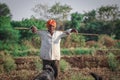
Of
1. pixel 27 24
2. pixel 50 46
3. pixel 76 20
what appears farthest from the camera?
pixel 76 20

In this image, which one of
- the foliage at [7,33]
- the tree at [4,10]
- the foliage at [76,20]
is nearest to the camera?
the foliage at [7,33]

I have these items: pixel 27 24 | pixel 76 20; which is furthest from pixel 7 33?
pixel 76 20

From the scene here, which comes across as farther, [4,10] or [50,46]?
[4,10]

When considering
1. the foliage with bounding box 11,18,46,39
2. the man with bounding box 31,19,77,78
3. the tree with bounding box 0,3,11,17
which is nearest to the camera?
the man with bounding box 31,19,77,78

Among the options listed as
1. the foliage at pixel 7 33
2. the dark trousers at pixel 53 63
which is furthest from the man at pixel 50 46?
the foliage at pixel 7 33

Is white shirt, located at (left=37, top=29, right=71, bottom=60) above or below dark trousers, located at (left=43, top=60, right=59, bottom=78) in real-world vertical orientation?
above

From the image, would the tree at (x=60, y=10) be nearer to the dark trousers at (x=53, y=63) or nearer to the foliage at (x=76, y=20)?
the foliage at (x=76, y=20)

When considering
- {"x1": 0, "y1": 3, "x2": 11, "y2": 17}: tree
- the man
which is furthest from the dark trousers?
{"x1": 0, "y1": 3, "x2": 11, "y2": 17}: tree

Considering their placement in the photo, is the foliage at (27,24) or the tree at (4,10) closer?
the foliage at (27,24)

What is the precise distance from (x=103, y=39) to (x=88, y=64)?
730 cm

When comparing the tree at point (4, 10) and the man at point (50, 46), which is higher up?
the tree at point (4, 10)

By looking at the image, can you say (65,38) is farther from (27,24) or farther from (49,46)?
(49,46)

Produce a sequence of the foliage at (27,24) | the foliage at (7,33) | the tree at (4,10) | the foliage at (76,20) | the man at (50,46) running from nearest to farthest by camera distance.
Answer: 1. the man at (50,46)
2. the foliage at (7,33)
3. the foliage at (27,24)
4. the foliage at (76,20)
5. the tree at (4,10)

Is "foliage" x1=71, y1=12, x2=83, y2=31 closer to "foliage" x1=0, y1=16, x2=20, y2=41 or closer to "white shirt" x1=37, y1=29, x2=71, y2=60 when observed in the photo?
"foliage" x1=0, y1=16, x2=20, y2=41
